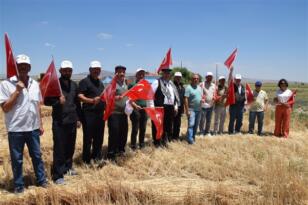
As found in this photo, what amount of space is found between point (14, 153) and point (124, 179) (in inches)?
76.5

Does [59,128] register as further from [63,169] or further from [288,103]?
[288,103]

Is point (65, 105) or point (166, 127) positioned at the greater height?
point (65, 105)

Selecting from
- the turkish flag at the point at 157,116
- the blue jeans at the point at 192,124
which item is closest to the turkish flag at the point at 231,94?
the blue jeans at the point at 192,124

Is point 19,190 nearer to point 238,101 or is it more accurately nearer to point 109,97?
point 109,97

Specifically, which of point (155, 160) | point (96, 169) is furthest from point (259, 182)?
point (96, 169)

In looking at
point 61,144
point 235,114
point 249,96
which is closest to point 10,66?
point 61,144

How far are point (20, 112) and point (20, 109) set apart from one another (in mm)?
47

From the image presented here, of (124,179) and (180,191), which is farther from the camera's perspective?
(124,179)

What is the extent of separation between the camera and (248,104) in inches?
422

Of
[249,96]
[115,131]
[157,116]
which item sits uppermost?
[249,96]

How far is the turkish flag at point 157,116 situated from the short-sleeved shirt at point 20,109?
2922 millimetres

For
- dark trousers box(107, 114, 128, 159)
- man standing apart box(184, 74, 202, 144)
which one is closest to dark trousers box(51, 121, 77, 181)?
dark trousers box(107, 114, 128, 159)

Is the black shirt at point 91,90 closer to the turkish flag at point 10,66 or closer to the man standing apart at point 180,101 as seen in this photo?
the turkish flag at point 10,66

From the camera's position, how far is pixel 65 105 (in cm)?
589
